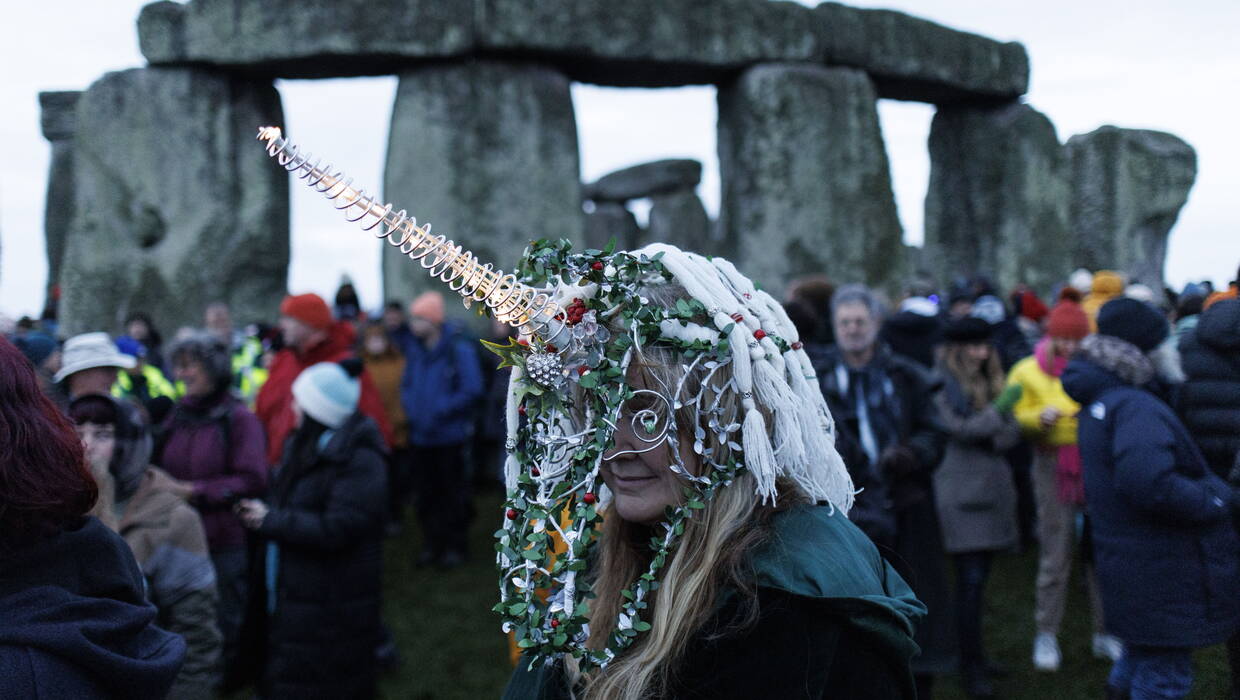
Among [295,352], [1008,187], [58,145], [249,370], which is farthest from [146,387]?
[58,145]

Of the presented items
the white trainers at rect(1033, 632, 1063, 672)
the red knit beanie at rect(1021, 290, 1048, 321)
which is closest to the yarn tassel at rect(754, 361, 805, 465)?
the white trainers at rect(1033, 632, 1063, 672)

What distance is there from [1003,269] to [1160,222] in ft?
6.20

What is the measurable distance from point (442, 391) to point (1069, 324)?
151 inches

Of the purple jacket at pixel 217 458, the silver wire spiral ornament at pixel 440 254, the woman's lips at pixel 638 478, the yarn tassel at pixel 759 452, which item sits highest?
the silver wire spiral ornament at pixel 440 254

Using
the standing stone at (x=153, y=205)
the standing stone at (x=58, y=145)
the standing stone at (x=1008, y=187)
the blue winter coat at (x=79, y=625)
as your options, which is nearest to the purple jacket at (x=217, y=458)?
the blue winter coat at (x=79, y=625)

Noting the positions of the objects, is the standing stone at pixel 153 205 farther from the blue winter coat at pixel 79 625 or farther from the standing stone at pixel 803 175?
the blue winter coat at pixel 79 625

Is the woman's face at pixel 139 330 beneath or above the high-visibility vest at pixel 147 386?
above

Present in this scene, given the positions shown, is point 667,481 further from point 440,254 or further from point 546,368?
point 440,254

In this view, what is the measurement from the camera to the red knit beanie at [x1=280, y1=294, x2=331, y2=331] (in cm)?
497

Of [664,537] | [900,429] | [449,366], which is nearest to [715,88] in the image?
[449,366]

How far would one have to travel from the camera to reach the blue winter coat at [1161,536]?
3.11 m

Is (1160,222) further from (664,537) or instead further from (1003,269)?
(664,537)

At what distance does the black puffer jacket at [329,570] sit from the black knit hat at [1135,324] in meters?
2.69

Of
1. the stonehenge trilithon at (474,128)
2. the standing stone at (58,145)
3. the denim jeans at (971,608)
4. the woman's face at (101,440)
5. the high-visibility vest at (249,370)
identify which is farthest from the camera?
the standing stone at (58,145)
